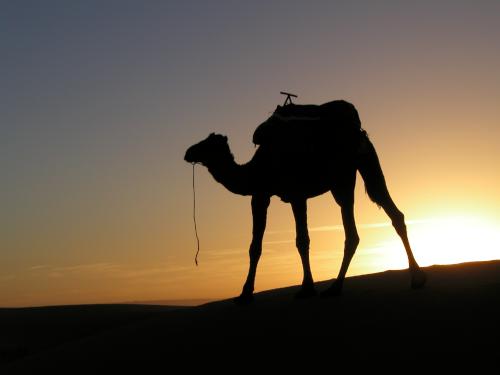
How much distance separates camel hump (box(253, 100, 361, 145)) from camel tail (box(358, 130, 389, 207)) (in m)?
0.35

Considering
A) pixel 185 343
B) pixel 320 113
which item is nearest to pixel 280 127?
pixel 320 113

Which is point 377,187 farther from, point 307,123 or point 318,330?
point 318,330

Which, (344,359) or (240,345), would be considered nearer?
(344,359)

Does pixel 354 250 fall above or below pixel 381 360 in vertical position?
above

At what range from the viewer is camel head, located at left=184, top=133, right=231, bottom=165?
38.5ft

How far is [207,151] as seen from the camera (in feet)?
38.5

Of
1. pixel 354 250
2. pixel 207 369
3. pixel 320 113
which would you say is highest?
pixel 320 113

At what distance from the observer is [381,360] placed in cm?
845

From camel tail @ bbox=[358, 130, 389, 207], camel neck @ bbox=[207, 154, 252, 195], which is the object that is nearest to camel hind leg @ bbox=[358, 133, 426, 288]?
camel tail @ bbox=[358, 130, 389, 207]

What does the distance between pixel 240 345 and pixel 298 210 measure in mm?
2924

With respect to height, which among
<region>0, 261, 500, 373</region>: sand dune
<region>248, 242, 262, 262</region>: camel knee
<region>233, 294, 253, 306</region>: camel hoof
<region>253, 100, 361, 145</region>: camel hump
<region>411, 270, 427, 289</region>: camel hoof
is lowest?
<region>0, 261, 500, 373</region>: sand dune

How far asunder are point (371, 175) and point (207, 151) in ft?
9.29

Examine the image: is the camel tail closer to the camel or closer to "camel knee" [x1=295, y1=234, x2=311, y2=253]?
the camel

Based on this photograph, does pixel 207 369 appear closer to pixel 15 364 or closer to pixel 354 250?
pixel 354 250
